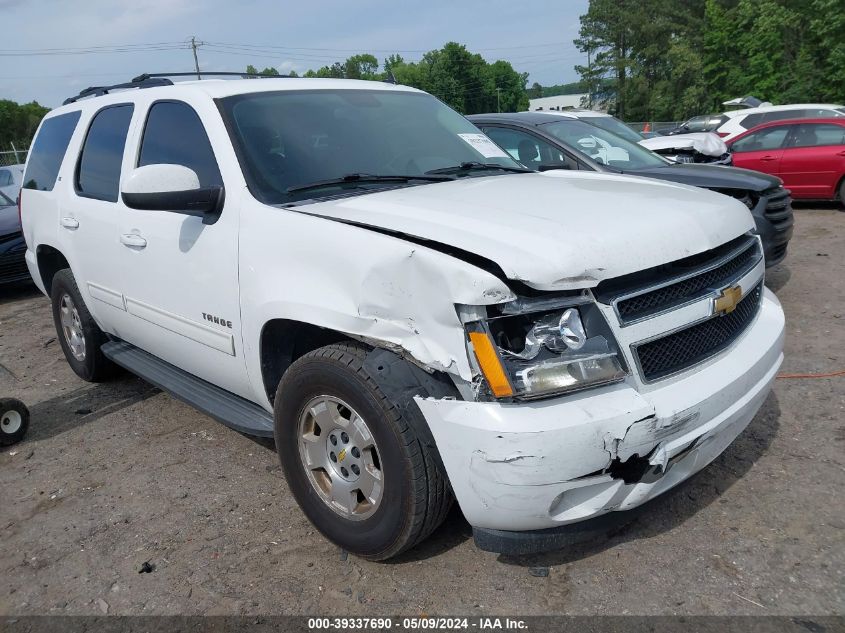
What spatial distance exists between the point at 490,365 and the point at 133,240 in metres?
2.44

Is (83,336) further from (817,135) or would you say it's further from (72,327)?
(817,135)

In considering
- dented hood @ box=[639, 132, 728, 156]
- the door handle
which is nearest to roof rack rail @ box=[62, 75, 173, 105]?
the door handle

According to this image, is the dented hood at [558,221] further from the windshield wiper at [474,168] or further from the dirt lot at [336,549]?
the dirt lot at [336,549]

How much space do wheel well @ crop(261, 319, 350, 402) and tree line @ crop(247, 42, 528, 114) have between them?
85.5 meters

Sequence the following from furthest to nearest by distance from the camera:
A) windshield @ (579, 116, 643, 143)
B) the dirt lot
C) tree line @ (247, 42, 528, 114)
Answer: tree line @ (247, 42, 528, 114), windshield @ (579, 116, 643, 143), the dirt lot

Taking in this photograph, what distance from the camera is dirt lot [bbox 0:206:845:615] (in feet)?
8.05

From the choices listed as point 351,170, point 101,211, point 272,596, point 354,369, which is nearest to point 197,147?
point 351,170

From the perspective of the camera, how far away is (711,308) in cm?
249

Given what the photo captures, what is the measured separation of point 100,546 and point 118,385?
2259 millimetres

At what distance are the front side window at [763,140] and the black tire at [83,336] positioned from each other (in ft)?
34.9

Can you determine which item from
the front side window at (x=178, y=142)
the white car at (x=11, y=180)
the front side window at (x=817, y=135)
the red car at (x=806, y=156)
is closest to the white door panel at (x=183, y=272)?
the front side window at (x=178, y=142)

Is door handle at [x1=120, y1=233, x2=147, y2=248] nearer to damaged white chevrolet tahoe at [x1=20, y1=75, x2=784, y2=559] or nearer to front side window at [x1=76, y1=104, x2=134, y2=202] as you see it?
→ damaged white chevrolet tahoe at [x1=20, y1=75, x2=784, y2=559]

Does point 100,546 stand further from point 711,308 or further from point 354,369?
point 711,308

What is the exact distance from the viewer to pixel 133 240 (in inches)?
143
